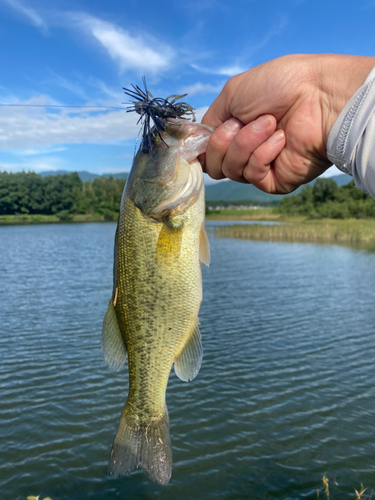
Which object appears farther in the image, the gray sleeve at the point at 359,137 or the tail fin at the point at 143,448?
the tail fin at the point at 143,448

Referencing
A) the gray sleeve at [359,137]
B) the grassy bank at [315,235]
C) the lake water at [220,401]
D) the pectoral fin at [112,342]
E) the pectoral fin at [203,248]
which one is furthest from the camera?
the grassy bank at [315,235]

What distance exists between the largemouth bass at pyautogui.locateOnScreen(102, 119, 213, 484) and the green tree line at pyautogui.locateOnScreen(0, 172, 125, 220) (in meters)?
93.7

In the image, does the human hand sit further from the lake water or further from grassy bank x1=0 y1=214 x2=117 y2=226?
grassy bank x1=0 y1=214 x2=117 y2=226

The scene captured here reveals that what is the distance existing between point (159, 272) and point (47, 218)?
100209mm

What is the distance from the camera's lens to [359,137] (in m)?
2.15

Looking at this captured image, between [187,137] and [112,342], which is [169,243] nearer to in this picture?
[187,137]

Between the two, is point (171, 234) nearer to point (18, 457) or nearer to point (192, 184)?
point (192, 184)

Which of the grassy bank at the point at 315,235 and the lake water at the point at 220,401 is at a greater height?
the grassy bank at the point at 315,235

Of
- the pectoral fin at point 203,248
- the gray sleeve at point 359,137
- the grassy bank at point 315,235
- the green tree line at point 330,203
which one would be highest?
the green tree line at point 330,203

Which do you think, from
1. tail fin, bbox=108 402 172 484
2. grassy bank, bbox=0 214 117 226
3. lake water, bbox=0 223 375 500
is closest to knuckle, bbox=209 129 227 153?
tail fin, bbox=108 402 172 484

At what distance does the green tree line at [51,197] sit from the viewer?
98875 millimetres

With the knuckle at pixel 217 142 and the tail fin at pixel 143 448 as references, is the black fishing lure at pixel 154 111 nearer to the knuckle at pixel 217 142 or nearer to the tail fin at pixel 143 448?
the knuckle at pixel 217 142

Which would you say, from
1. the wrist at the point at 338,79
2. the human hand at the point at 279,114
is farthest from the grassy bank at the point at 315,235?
the wrist at the point at 338,79

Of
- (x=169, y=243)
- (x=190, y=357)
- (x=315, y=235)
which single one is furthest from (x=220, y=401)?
(x=315, y=235)
